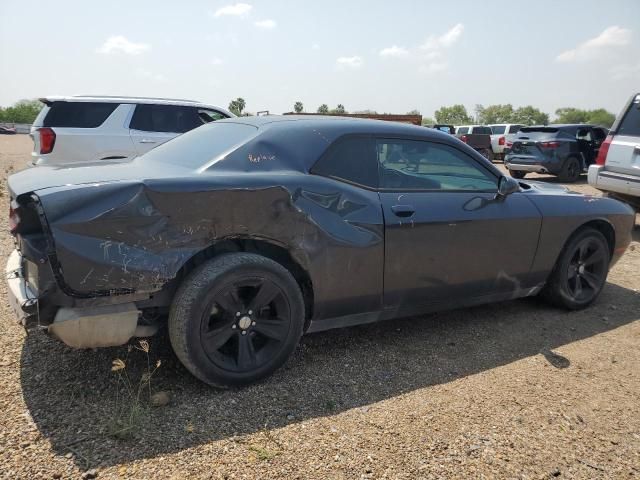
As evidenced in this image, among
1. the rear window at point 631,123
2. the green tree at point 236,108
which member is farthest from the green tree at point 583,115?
the rear window at point 631,123

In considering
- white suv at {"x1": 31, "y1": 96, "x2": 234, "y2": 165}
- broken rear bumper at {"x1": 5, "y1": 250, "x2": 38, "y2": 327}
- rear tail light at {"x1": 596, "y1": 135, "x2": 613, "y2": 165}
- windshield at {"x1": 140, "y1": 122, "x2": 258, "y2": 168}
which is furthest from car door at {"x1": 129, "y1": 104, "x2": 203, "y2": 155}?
rear tail light at {"x1": 596, "y1": 135, "x2": 613, "y2": 165}

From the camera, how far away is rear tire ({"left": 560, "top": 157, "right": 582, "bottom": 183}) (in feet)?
44.9

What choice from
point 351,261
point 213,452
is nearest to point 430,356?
point 351,261

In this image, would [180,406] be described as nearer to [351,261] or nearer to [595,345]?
[351,261]

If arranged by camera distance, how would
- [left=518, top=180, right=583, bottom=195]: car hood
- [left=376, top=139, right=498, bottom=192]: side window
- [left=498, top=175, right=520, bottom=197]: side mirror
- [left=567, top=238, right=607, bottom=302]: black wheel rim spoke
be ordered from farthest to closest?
[left=567, top=238, right=607, bottom=302]: black wheel rim spoke
[left=518, top=180, right=583, bottom=195]: car hood
[left=498, top=175, right=520, bottom=197]: side mirror
[left=376, top=139, right=498, bottom=192]: side window

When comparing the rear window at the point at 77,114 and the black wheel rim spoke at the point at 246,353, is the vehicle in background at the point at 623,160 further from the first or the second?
the rear window at the point at 77,114

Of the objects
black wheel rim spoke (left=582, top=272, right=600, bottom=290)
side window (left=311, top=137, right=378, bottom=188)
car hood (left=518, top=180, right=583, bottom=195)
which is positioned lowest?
black wheel rim spoke (left=582, top=272, right=600, bottom=290)

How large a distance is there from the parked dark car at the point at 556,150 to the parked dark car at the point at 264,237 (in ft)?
35.6

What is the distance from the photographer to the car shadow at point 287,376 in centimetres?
233

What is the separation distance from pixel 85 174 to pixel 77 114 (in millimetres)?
5429

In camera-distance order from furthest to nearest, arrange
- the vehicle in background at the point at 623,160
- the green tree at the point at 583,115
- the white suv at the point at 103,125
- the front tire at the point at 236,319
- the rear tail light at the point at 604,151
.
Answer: the green tree at the point at 583,115 → the rear tail light at the point at 604,151 → the white suv at the point at 103,125 → the vehicle in background at the point at 623,160 → the front tire at the point at 236,319

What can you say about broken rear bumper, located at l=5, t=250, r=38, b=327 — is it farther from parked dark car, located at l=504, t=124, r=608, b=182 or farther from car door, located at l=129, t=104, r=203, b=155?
parked dark car, located at l=504, t=124, r=608, b=182

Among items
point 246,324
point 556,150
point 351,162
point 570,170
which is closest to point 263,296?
point 246,324

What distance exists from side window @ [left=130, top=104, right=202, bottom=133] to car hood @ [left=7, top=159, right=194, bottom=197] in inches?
198
